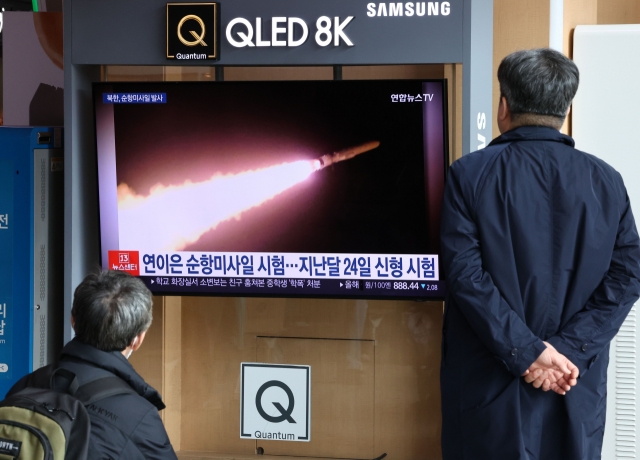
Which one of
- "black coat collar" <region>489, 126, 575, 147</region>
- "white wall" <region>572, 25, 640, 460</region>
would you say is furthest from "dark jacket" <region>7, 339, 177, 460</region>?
"white wall" <region>572, 25, 640, 460</region>

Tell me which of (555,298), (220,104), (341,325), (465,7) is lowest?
(341,325)

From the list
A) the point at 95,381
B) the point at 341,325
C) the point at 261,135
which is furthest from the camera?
the point at 341,325

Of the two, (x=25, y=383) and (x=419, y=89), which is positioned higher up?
(x=419, y=89)

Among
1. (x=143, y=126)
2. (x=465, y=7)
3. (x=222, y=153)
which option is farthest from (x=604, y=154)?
(x=143, y=126)

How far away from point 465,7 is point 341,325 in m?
1.59

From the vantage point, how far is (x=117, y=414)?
195 cm

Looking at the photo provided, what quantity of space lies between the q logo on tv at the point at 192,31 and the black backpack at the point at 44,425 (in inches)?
76.0

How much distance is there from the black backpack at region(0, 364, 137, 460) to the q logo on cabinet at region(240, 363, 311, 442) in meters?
1.96

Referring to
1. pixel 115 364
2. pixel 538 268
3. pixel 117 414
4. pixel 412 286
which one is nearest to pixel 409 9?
pixel 412 286

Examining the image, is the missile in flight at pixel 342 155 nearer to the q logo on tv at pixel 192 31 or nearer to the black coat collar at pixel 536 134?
the q logo on tv at pixel 192 31

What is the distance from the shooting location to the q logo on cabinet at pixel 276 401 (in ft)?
12.6

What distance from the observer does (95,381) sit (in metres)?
2.00

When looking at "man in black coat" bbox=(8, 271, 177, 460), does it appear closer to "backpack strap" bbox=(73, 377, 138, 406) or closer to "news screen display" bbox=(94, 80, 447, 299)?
"backpack strap" bbox=(73, 377, 138, 406)

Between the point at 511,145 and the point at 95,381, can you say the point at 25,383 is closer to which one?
the point at 95,381
